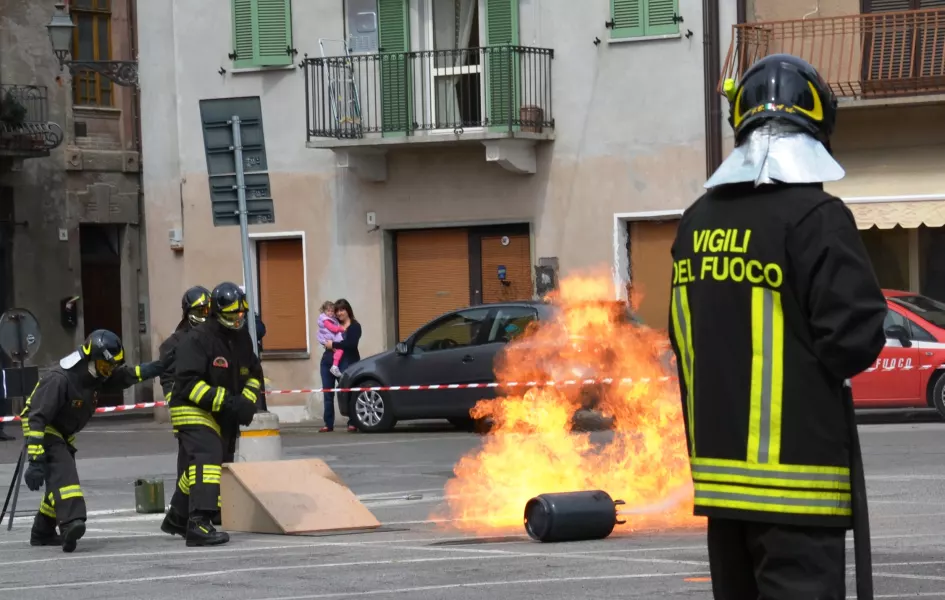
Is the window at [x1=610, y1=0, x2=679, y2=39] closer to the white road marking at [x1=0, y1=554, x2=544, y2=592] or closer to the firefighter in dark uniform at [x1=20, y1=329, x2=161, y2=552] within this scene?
the firefighter in dark uniform at [x1=20, y1=329, x2=161, y2=552]

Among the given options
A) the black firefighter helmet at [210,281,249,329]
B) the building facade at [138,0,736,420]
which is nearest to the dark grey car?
the building facade at [138,0,736,420]

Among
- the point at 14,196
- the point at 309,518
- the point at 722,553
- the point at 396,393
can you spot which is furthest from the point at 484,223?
the point at 722,553

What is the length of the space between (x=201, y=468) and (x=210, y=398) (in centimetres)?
48

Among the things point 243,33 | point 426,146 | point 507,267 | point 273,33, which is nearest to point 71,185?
point 243,33

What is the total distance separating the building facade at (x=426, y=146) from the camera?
25.1m

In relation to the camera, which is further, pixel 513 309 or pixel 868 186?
pixel 868 186

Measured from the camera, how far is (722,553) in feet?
14.8

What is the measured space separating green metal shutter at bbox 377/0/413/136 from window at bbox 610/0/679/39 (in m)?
3.22

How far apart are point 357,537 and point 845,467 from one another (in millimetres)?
7759

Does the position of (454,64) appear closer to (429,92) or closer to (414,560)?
(429,92)

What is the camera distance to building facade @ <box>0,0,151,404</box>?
32.3 metres

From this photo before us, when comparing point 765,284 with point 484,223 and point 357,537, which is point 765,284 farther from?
point 484,223

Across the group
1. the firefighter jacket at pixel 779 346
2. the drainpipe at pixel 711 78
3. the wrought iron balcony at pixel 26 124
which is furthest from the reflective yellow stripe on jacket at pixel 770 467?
the wrought iron balcony at pixel 26 124

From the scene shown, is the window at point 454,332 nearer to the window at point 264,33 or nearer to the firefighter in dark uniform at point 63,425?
the window at point 264,33
